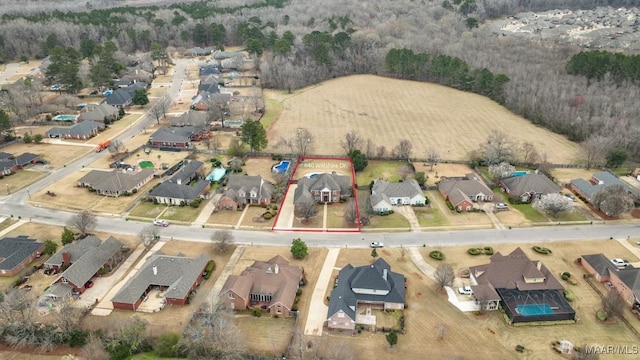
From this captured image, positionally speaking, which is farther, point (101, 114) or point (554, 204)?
point (101, 114)

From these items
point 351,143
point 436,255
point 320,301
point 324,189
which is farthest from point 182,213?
point 436,255

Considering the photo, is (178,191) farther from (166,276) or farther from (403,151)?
(403,151)

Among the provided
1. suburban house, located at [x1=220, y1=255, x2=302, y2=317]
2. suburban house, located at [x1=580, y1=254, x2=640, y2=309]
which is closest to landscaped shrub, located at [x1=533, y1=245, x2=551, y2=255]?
suburban house, located at [x1=580, y1=254, x2=640, y2=309]

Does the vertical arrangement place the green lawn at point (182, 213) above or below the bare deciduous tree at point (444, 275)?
below

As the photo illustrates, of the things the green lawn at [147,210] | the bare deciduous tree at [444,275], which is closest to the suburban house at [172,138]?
the green lawn at [147,210]

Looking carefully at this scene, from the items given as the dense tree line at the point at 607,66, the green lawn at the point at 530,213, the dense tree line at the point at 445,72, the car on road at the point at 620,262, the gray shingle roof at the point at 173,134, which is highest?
the dense tree line at the point at 607,66

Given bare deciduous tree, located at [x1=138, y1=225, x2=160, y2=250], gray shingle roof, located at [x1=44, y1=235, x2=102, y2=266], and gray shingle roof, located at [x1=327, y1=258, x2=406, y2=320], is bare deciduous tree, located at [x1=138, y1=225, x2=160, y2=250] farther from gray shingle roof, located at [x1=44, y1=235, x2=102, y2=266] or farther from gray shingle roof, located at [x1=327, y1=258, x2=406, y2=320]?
gray shingle roof, located at [x1=327, y1=258, x2=406, y2=320]

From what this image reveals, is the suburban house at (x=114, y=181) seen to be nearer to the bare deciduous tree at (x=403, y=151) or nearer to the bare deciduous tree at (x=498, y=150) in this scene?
the bare deciduous tree at (x=403, y=151)
